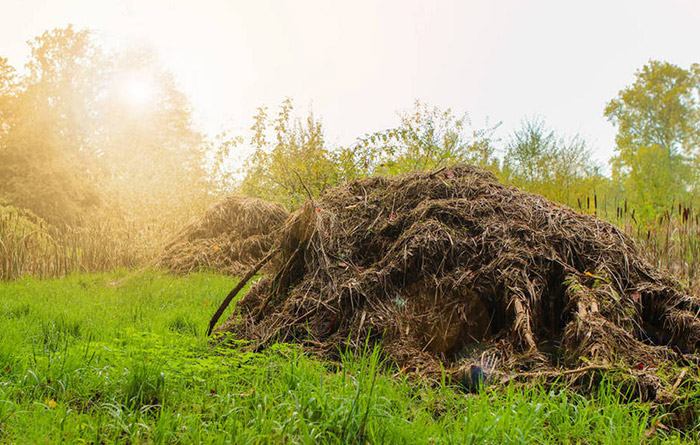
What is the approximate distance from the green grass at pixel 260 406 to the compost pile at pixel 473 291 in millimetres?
326

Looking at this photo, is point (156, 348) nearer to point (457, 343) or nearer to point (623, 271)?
point (457, 343)

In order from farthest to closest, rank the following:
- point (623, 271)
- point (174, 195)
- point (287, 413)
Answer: point (174, 195)
point (623, 271)
point (287, 413)

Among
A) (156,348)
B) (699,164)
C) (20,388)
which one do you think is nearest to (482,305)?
(156,348)

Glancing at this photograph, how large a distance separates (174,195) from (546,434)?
52.8ft

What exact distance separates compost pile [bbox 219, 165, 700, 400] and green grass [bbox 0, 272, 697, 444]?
33cm

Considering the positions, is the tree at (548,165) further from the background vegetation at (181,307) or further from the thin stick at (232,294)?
the thin stick at (232,294)

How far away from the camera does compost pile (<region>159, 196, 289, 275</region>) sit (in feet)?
30.1

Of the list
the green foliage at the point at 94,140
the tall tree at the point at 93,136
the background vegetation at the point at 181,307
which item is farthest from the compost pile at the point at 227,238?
the tall tree at the point at 93,136

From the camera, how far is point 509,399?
229 centimetres

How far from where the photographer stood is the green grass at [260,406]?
6.13 feet

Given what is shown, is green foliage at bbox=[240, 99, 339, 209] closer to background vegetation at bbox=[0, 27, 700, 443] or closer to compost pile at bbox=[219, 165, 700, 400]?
background vegetation at bbox=[0, 27, 700, 443]

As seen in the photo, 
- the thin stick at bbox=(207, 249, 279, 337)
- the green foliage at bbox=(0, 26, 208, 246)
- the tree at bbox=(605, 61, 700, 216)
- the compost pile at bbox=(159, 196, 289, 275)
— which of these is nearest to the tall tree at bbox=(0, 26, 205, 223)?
the green foliage at bbox=(0, 26, 208, 246)

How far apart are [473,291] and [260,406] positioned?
195 centimetres

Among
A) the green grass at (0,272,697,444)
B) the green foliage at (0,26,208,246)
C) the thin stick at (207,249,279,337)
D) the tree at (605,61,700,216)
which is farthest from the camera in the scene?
the tree at (605,61,700,216)
